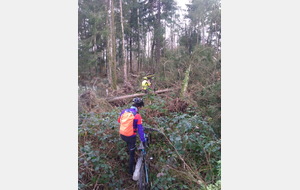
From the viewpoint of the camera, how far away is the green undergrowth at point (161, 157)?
3264 millimetres

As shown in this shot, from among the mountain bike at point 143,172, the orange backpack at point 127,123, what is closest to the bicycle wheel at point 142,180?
the mountain bike at point 143,172

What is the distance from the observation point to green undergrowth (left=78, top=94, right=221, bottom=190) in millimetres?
3264

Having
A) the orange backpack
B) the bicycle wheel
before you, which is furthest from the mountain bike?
the orange backpack

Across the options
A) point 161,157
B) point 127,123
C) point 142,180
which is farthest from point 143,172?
point 127,123

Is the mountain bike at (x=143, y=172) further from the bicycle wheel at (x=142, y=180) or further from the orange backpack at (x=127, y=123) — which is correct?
the orange backpack at (x=127, y=123)

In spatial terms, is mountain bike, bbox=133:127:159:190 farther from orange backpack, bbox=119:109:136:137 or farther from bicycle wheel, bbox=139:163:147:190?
orange backpack, bbox=119:109:136:137

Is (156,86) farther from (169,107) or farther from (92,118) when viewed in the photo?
(92,118)

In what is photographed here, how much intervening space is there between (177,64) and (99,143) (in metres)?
7.70

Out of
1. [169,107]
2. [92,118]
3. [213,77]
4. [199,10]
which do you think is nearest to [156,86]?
[169,107]

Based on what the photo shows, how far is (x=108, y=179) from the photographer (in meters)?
3.51

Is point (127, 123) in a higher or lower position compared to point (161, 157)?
higher

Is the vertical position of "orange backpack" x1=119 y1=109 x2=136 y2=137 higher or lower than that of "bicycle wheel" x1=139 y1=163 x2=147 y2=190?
higher

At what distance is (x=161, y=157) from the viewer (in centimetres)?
376

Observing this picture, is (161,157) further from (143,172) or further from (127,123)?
(127,123)
